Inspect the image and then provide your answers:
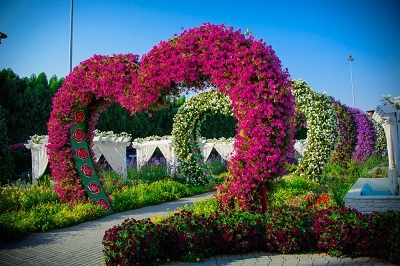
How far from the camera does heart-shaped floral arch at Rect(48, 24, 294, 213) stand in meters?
6.33

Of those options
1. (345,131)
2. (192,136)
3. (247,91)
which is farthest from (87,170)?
(345,131)

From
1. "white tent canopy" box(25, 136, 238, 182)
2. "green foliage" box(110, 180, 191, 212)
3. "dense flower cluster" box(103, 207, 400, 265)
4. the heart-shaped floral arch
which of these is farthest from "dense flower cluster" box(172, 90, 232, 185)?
"dense flower cluster" box(103, 207, 400, 265)

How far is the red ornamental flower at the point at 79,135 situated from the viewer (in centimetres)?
912

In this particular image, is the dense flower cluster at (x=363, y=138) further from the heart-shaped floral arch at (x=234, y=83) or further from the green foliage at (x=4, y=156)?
the green foliage at (x=4, y=156)

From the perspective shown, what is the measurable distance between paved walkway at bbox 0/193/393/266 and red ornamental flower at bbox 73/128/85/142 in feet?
7.98

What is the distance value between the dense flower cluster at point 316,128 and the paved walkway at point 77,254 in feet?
24.3

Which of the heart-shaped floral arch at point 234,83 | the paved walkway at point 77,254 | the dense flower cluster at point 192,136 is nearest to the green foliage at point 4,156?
the heart-shaped floral arch at point 234,83

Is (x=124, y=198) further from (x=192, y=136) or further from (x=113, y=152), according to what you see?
(x=192, y=136)

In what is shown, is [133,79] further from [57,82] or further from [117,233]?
[57,82]

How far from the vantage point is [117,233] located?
4941mm

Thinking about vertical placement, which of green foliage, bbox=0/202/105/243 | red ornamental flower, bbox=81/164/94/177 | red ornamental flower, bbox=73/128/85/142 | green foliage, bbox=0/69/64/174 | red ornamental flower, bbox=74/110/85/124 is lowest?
green foliage, bbox=0/202/105/243

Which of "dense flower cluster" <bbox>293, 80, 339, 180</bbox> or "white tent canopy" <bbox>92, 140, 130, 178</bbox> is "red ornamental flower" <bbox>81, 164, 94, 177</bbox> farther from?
"dense flower cluster" <bbox>293, 80, 339, 180</bbox>

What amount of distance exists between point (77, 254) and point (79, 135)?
412cm

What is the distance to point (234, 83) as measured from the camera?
666cm
